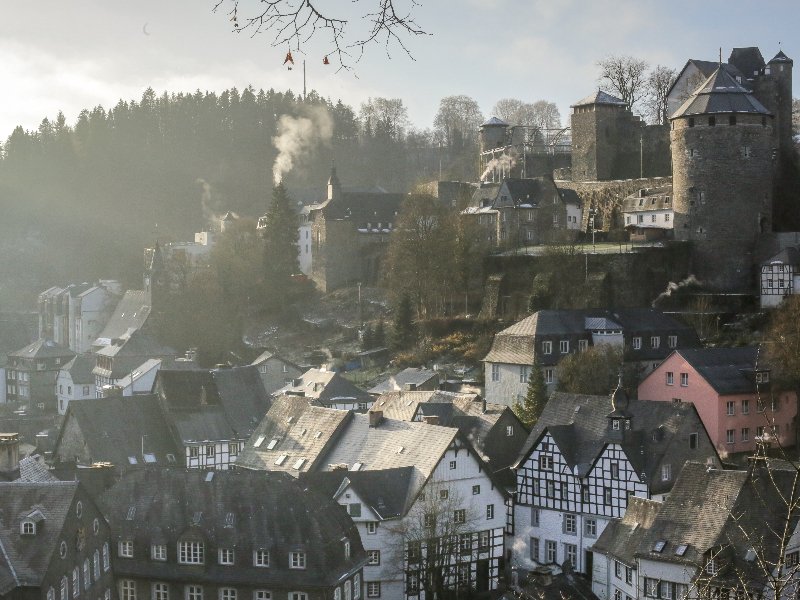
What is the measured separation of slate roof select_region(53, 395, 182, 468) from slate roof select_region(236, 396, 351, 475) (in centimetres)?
368

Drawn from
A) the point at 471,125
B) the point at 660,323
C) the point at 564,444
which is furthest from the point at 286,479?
the point at 471,125

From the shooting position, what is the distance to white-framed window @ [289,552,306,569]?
2872 centimetres

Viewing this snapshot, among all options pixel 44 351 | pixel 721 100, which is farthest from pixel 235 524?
pixel 44 351

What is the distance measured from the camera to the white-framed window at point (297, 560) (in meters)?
28.7

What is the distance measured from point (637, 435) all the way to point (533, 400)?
802 centimetres

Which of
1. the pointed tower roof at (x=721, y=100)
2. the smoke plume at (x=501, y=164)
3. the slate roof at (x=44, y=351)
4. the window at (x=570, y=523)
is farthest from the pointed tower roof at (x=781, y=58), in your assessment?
the slate roof at (x=44, y=351)

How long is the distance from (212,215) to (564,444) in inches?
2608

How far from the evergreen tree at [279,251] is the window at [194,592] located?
3813 cm

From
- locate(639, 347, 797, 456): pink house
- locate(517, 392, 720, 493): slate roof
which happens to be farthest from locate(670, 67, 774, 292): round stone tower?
locate(517, 392, 720, 493): slate roof

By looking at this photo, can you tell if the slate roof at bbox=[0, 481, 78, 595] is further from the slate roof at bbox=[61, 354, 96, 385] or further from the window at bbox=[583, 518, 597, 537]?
the slate roof at bbox=[61, 354, 96, 385]

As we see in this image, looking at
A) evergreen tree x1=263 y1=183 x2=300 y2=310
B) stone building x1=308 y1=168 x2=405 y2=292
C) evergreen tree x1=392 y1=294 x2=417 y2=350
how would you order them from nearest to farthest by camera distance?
evergreen tree x1=392 y1=294 x2=417 y2=350 < evergreen tree x1=263 y1=183 x2=300 y2=310 < stone building x1=308 y1=168 x2=405 y2=292

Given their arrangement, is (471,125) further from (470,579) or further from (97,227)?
(470,579)

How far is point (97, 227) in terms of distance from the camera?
95188mm

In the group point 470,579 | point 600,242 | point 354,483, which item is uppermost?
point 600,242
